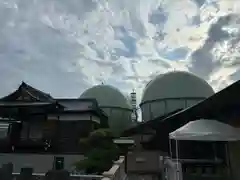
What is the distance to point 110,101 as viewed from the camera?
24.5 metres

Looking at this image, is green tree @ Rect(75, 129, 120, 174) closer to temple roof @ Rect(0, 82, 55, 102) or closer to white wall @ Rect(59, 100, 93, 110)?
white wall @ Rect(59, 100, 93, 110)

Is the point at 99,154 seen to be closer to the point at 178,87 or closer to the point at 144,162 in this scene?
the point at 144,162

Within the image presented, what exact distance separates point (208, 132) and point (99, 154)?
7123 mm

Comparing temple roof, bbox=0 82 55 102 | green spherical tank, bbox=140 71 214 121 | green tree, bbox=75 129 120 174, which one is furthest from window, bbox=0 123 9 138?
green spherical tank, bbox=140 71 214 121

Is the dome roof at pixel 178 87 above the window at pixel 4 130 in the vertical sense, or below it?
above

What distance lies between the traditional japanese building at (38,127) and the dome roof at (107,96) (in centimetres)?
689

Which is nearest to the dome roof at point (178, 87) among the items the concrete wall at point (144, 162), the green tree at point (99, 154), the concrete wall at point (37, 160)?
the concrete wall at point (144, 162)

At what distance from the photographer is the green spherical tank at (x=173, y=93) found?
19656mm

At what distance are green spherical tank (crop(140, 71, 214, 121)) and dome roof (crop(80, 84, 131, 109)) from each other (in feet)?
11.8

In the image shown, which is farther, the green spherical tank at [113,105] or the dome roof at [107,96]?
the dome roof at [107,96]

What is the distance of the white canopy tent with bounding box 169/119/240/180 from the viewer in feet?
20.1

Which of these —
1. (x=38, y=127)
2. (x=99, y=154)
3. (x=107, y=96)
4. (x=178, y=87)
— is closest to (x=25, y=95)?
(x=38, y=127)

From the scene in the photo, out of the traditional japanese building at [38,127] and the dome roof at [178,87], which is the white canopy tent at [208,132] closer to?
the traditional japanese building at [38,127]

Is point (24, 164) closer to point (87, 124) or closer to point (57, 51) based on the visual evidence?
point (87, 124)
